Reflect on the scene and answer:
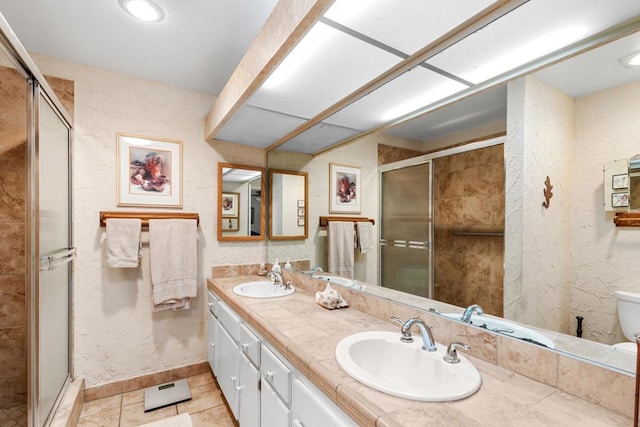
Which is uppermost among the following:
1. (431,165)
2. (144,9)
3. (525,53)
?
(144,9)

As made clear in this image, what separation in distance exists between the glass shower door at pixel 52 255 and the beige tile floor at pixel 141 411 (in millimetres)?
302

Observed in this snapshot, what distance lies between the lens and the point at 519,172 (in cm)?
102

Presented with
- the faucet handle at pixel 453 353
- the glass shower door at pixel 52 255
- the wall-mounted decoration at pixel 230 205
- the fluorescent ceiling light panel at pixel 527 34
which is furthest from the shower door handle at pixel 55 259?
the fluorescent ceiling light panel at pixel 527 34

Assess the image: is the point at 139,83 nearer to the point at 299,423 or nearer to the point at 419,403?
the point at 299,423

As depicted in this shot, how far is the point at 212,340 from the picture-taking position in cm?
232

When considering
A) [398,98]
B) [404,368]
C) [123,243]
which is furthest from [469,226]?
[123,243]

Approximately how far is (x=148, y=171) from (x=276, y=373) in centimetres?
187

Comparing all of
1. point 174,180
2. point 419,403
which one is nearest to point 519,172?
point 419,403

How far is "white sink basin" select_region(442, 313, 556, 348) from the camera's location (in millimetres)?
919

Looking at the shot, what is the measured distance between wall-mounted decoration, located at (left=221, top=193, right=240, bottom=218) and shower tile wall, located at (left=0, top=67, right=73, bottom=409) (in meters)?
1.25

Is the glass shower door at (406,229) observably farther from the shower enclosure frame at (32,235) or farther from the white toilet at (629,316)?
the shower enclosure frame at (32,235)

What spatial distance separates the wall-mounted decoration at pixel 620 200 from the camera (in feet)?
2.58

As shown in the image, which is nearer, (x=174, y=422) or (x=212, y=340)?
(x=174, y=422)

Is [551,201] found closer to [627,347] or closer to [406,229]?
[627,347]
